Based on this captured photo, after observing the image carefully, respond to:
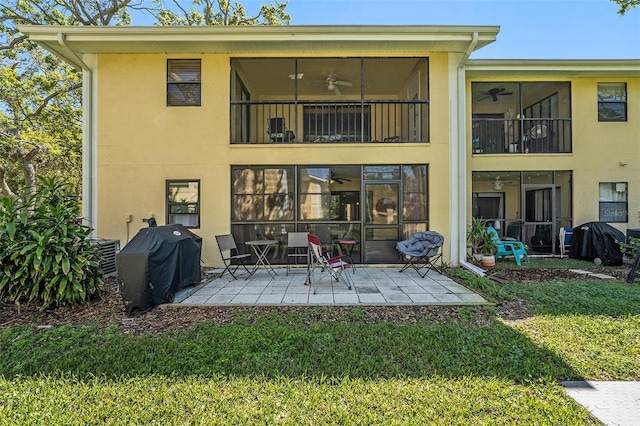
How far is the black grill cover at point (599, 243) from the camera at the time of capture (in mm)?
7363

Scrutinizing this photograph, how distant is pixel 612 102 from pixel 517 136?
257 centimetres

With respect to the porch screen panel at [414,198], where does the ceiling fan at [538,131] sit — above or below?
above

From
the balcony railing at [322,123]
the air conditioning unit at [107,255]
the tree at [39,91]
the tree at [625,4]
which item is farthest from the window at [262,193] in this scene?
the tree at [39,91]

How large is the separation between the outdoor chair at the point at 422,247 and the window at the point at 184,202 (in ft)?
15.4

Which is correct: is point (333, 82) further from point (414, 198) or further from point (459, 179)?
point (459, 179)

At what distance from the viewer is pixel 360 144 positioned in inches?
279

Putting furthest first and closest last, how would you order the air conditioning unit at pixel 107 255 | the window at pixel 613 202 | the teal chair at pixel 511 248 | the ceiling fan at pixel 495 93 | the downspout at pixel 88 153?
the ceiling fan at pixel 495 93, the window at pixel 613 202, the teal chair at pixel 511 248, the downspout at pixel 88 153, the air conditioning unit at pixel 107 255

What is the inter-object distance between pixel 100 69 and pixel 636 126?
46.2ft

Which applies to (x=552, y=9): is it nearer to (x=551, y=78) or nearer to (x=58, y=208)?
(x=551, y=78)

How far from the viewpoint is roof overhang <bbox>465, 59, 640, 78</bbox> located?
26.0 ft

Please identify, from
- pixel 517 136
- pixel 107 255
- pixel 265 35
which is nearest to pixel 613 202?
pixel 517 136

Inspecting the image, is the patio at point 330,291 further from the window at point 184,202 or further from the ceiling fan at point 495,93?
the ceiling fan at point 495,93

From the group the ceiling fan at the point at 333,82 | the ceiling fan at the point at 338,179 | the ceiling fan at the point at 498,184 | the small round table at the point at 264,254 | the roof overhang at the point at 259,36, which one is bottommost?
the small round table at the point at 264,254

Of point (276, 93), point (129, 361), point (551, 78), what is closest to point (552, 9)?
point (551, 78)
